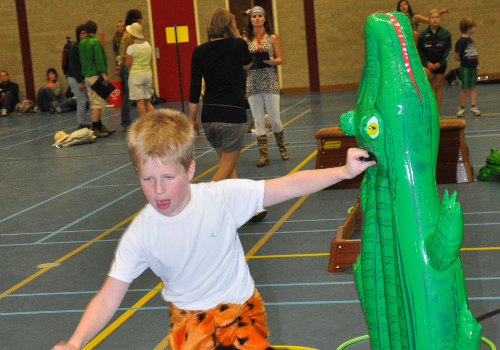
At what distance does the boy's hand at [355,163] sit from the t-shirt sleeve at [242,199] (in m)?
0.34

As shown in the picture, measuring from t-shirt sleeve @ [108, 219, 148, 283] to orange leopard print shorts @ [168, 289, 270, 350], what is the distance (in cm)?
22

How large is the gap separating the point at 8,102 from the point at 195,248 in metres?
18.3

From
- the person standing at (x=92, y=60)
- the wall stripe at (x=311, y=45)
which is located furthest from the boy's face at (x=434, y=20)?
the wall stripe at (x=311, y=45)

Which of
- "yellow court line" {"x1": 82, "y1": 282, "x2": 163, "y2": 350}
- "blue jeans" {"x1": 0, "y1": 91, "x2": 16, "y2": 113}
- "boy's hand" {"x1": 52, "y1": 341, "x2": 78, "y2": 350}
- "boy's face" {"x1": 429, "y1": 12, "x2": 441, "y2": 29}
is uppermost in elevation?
"boy's face" {"x1": 429, "y1": 12, "x2": 441, "y2": 29}

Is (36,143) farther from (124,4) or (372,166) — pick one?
(372,166)

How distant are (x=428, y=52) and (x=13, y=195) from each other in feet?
23.3

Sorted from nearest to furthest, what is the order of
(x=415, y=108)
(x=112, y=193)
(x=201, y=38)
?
(x=415, y=108), (x=112, y=193), (x=201, y=38)

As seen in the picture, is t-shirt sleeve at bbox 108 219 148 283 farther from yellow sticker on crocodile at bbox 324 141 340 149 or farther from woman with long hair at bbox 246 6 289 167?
woman with long hair at bbox 246 6 289 167

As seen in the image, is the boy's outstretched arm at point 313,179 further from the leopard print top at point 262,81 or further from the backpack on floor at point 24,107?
the backpack on floor at point 24,107

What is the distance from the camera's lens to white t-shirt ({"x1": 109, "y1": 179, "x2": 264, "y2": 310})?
6.75ft

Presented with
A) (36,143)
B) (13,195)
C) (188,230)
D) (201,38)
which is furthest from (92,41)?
(188,230)

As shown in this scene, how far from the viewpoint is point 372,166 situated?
83.5 inches

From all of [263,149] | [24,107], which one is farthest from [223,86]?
[24,107]

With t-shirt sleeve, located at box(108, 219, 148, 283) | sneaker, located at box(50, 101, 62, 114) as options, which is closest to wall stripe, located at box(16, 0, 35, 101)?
sneaker, located at box(50, 101, 62, 114)
